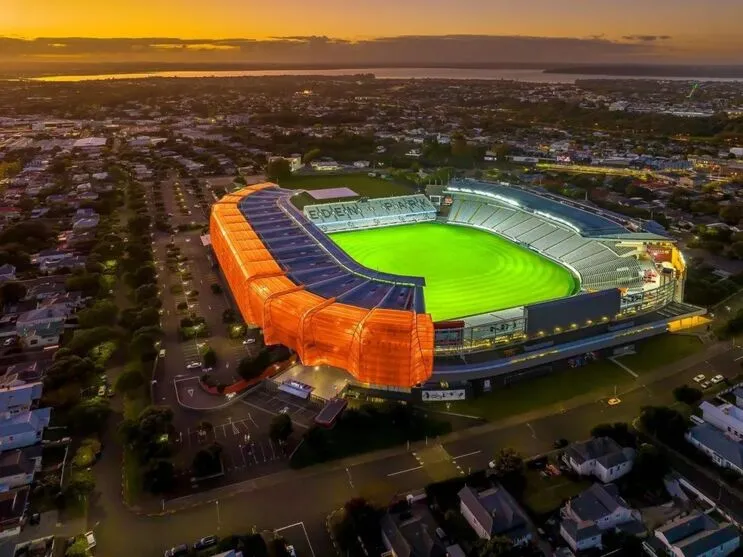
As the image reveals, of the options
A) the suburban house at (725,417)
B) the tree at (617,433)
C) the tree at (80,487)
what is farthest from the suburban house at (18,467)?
the suburban house at (725,417)

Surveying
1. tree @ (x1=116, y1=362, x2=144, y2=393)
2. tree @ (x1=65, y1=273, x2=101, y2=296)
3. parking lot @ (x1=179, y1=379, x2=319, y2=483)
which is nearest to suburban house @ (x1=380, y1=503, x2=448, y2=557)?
parking lot @ (x1=179, y1=379, x2=319, y2=483)

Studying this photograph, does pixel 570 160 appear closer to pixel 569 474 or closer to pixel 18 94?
pixel 569 474

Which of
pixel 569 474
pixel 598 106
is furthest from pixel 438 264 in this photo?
pixel 598 106

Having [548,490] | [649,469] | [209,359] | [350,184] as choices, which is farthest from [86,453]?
[350,184]

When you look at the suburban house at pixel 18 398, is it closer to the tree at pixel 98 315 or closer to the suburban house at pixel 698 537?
the tree at pixel 98 315

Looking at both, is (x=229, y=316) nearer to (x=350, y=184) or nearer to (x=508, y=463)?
(x=508, y=463)

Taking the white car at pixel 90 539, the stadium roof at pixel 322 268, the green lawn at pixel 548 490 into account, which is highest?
the stadium roof at pixel 322 268
